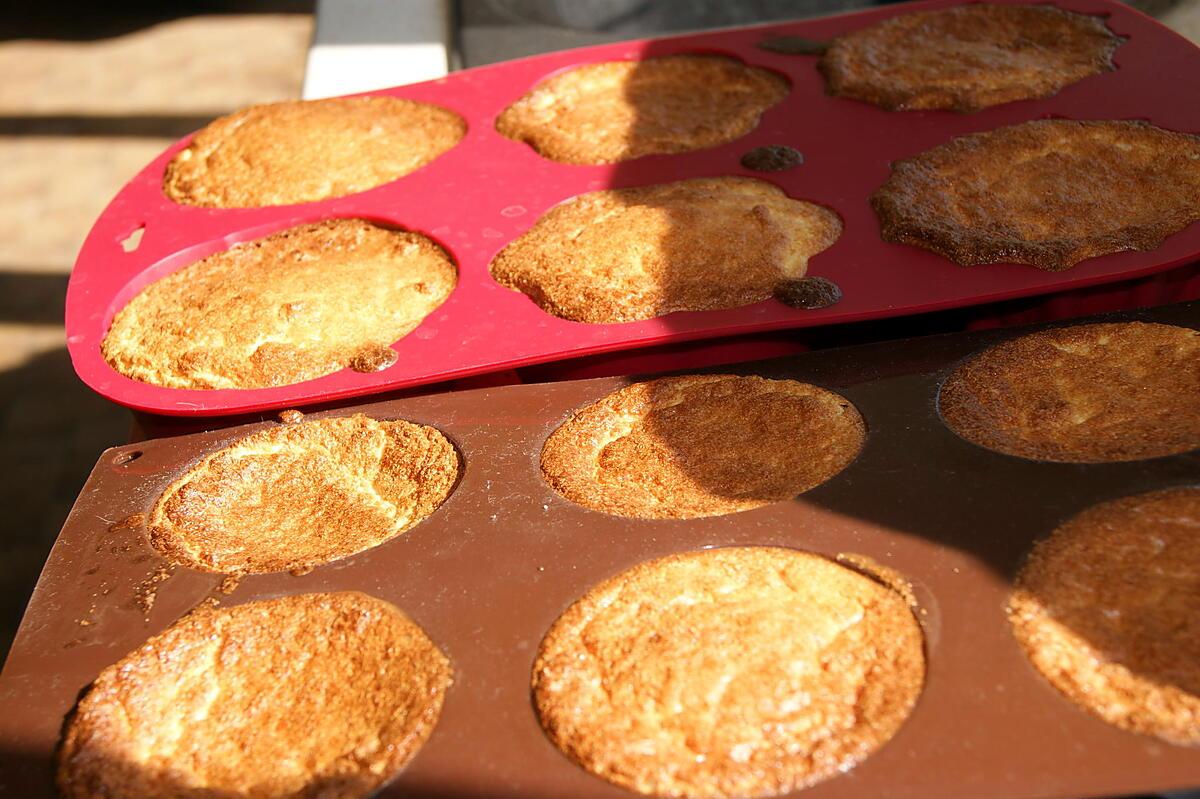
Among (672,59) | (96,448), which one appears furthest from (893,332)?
(96,448)

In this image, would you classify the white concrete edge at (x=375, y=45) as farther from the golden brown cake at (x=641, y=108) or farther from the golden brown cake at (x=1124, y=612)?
the golden brown cake at (x=1124, y=612)

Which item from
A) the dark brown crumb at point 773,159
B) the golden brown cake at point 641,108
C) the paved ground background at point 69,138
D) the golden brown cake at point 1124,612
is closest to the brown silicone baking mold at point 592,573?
the golden brown cake at point 1124,612

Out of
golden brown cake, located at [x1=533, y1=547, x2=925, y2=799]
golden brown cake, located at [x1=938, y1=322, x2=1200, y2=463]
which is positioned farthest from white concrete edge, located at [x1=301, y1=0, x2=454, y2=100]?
golden brown cake, located at [x1=533, y1=547, x2=925, y2=799]

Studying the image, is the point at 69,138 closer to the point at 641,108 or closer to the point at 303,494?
the point at 641,108

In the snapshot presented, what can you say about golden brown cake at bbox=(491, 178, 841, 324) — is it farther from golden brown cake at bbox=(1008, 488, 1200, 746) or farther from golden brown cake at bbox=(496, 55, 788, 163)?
golden brown cake at bbox=(1008, 488, 1200, 746)

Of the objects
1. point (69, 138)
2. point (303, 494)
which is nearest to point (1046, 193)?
point (303, 494)

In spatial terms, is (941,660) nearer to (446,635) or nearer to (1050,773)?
(1050,773)

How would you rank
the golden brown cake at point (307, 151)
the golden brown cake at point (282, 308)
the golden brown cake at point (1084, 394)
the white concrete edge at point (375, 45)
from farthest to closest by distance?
the white concrete edge at point (375, 45), the golden brown cake at point (307, 151), the golden brown cake at point (282, 308), the golden brown cake at point (1084, 394)
